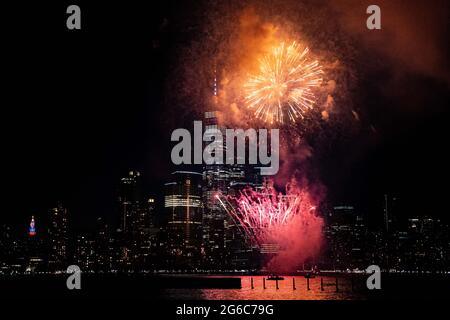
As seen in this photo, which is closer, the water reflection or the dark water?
the water reflection

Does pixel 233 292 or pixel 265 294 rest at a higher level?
pixel 265 294

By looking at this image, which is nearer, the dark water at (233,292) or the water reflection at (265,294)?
the water reflection at (265,294)

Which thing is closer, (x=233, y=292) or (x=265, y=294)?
(x=265, y=294)

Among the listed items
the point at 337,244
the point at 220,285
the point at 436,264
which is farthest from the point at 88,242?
the point at 220,285
